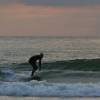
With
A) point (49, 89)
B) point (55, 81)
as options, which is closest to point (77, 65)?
point (55, 81)

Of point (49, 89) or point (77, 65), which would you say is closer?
point (49, 89)

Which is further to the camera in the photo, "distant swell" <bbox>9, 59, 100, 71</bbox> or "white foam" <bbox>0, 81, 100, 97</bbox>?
"distant swell" <bbox>9, 59, 100, 71</bbox>

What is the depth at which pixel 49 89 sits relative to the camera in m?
21.0

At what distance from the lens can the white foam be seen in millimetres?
20316

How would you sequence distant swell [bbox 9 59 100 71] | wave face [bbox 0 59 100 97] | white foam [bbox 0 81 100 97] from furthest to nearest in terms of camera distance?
distant swell [bbox 9 59 100 71], wave face [bbox 0 59 100 97], white foam [bbox 0 81 100 97]

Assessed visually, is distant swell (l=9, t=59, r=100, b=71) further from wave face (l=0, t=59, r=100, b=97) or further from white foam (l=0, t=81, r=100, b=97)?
white foam (l=0, t=81, r=100, b=97)

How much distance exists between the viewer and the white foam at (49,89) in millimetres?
20316

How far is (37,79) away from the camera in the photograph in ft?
80.9

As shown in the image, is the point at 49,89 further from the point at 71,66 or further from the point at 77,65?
the point at 77,65

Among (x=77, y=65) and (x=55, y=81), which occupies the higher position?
(x=77, y=65)

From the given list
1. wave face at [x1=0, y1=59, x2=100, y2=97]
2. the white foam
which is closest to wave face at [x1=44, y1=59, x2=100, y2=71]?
wave face at [x1=0, y1=59, x2=100, y2=97]

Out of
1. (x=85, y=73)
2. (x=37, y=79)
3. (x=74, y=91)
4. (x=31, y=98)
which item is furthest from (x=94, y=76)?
(x=31, y=98)

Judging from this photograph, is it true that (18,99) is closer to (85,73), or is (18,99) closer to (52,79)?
(52,79)

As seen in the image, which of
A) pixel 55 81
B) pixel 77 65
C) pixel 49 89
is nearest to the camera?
pixel 49 89
